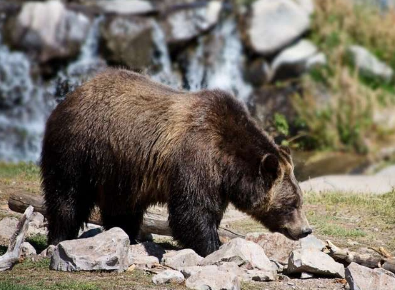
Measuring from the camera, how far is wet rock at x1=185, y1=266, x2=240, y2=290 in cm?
706

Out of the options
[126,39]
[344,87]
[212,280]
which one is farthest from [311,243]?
[126,39]

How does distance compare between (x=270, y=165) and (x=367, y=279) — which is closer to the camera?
(x=367, y=279)

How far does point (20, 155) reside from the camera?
2052 centimetres

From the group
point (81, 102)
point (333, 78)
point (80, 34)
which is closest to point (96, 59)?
point (80, 34)

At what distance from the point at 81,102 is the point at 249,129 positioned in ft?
6.09

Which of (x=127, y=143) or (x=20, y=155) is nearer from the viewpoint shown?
(x=127, y=143)

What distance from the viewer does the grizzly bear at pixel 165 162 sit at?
328 inches

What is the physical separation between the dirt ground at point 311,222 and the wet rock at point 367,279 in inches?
13.9

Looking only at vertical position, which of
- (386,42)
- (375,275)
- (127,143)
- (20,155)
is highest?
(386,42)

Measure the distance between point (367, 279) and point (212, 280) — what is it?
4.91 feet

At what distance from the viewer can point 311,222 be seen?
1080 cm

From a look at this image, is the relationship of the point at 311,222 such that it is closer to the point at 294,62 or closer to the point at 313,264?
the point at 313,264

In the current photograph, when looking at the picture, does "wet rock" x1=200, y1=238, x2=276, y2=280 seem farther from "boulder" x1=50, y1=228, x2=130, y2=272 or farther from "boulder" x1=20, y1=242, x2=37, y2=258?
"boulder" x1=20, y1=242, x2=37, y2=258

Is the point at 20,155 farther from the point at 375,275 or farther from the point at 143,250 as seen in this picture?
the point at 375,275
